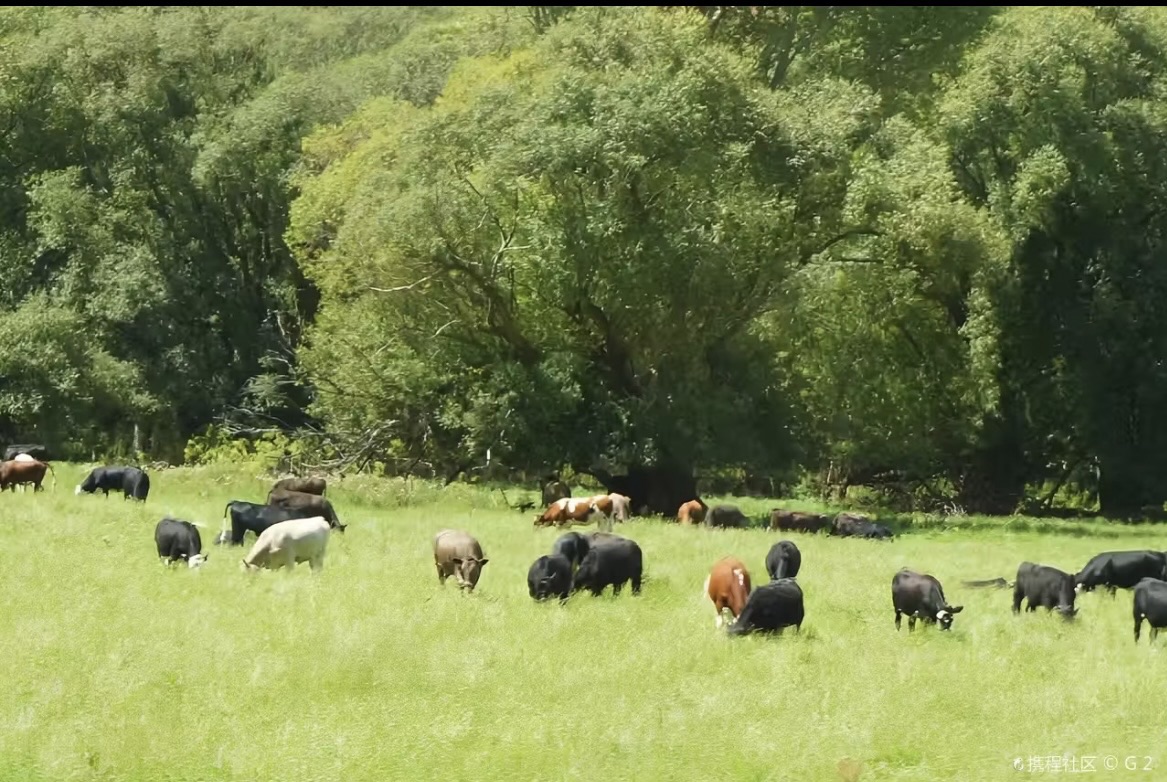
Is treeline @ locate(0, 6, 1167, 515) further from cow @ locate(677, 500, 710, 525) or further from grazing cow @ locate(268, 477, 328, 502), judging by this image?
grazing cow @ locate(268, 477, 328, 502)

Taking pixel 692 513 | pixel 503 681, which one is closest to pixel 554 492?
pixel 692 513

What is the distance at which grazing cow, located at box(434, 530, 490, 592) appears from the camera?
20703mm

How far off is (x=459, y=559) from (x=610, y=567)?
2047 millimetres

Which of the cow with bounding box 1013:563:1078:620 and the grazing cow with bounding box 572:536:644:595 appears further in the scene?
the cow with bounding box 1013:563:1078:620

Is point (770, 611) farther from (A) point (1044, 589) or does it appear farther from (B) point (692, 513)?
(B) point (692, 513)

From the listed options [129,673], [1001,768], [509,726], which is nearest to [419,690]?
[509,726]

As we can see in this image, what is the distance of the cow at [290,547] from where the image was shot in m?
21.5

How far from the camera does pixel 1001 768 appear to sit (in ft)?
44.8

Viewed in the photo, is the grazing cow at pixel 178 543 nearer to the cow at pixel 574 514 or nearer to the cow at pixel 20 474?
the cow at pixel 574 514

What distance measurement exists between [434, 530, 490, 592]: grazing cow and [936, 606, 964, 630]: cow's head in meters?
5.79

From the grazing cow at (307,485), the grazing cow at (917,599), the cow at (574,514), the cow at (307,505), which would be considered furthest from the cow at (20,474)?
the grazing cow at (917,599)

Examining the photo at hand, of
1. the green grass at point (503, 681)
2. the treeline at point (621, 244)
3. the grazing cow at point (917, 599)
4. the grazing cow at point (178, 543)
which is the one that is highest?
the treeline at point (621, 244)

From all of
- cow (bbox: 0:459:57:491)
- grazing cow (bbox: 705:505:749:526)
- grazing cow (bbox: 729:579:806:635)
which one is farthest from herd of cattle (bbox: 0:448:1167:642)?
grazing cow (bbox: 705:505:749:526)

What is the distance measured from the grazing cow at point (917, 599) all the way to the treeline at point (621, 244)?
15666mm
